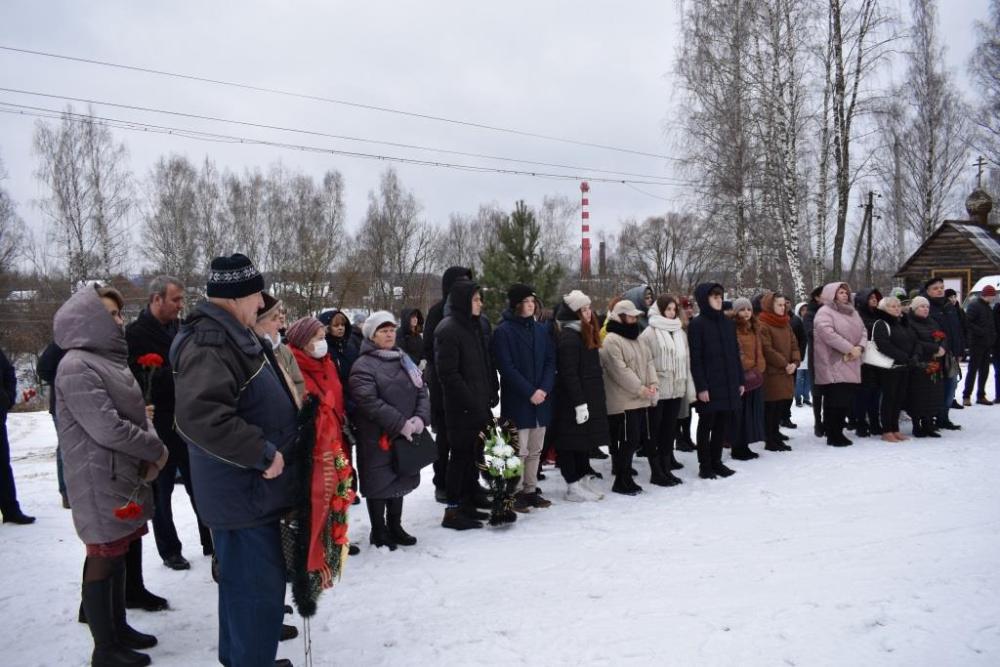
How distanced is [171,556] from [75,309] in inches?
83.5

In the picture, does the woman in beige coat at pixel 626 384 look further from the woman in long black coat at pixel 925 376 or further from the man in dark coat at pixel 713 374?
the woman in long black coat at pixel 925 376

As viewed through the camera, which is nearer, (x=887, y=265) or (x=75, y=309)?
(x=75, y=309)

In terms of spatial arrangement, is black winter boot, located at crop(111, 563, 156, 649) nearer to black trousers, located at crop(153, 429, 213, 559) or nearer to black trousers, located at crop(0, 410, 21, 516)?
black trousers, located at crop(153, 429, 213, 559)

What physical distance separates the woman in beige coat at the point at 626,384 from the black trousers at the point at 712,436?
0.80m

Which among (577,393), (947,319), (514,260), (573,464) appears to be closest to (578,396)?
(577,393)

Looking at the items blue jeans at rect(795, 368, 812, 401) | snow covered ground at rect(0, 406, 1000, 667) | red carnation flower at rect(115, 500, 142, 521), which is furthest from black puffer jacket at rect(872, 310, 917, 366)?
Result: red carnation flower at rect(115, 500, 142, 521)

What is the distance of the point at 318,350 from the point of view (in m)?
4.88

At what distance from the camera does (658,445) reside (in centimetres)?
682

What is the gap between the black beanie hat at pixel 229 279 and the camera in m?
2.84

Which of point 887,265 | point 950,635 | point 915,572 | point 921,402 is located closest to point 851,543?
point 915,572

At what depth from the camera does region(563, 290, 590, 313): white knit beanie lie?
6254 mm

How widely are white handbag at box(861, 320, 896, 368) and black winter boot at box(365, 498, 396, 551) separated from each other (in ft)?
20.6

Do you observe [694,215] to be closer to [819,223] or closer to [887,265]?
[819,223]

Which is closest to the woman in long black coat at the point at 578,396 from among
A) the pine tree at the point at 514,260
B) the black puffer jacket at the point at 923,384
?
the black puffer jacket at the point at 923,384
